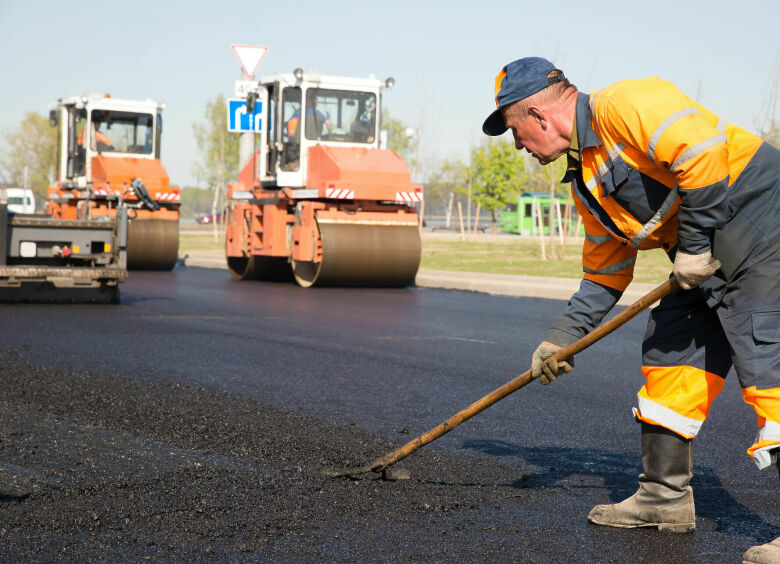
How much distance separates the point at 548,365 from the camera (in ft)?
11.4

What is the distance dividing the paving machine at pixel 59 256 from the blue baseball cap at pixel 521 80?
28.3 feet

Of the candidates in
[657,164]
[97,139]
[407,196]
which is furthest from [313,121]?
[657,164]

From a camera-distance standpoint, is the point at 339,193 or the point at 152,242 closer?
the point at 339,193

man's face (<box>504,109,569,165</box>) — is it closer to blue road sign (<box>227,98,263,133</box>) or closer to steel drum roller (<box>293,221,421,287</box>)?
steel drum roller (<box>293,221,421,287</box>)

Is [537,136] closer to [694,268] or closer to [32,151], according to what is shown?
[694,268]

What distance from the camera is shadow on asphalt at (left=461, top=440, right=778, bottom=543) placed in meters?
3.41

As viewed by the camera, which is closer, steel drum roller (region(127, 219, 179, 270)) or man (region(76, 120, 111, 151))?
steel drum roller (region(127, 219, 179, 270))

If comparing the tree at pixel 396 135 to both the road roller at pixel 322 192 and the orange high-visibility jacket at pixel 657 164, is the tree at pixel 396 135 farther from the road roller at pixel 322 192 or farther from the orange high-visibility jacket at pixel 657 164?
the orange high-visibility jacket at pixel 657 164

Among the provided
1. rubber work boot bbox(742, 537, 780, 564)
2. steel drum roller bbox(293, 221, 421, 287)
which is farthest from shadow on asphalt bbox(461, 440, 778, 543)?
steel drum roller bbox(293, 221, 421, 287)

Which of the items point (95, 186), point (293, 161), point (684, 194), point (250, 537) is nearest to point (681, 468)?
point (684, 194)

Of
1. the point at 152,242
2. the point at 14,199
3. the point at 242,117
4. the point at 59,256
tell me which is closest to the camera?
the point at 59,256

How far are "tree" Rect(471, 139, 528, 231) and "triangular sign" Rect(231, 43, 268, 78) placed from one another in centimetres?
2677

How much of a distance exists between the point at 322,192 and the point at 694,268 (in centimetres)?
1143

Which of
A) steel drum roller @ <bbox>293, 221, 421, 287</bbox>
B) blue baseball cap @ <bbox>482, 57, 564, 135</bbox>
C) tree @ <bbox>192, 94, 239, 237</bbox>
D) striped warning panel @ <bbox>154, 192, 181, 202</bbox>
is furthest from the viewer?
tree @ <bbox>192, 94, 239, 237</bbox>
